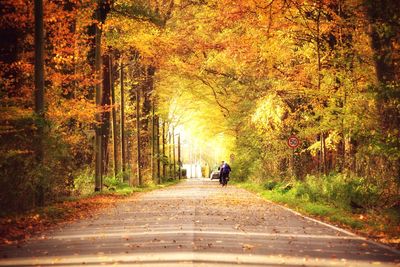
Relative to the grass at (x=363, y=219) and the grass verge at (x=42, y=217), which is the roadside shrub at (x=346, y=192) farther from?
the grass verge at (x=42, y=217)

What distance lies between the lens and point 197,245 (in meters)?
11.4

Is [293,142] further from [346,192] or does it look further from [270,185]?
[346,192]

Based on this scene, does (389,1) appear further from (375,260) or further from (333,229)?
(375,260)

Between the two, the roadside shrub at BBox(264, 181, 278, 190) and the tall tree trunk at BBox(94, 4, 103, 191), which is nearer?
the tall tree trunk at BBox(94, 4, 103, 191)

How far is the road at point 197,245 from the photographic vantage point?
9.72 m

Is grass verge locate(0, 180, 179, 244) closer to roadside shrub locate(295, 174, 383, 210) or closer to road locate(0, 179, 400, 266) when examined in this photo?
road locate(0, 179, 400, 266)

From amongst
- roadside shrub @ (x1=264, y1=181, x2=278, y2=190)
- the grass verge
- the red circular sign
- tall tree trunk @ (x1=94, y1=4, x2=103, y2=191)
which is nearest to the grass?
the grass verge

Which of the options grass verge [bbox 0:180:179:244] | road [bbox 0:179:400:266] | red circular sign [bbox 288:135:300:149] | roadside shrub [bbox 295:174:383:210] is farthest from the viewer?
red circular sign [bbox 288:135:300:149]

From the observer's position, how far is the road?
9.72 metres

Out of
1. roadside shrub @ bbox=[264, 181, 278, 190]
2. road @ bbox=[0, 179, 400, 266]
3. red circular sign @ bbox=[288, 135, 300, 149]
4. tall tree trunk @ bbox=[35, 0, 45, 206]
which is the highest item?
tall tree trunk @ bbox=[35, 0, 45, 206]

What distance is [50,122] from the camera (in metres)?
19.6

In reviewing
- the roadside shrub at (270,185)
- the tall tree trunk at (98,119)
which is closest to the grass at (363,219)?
the tall tree trunk at (98,119)

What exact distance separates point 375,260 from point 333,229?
524 centimetres

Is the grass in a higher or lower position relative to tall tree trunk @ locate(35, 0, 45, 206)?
lower
